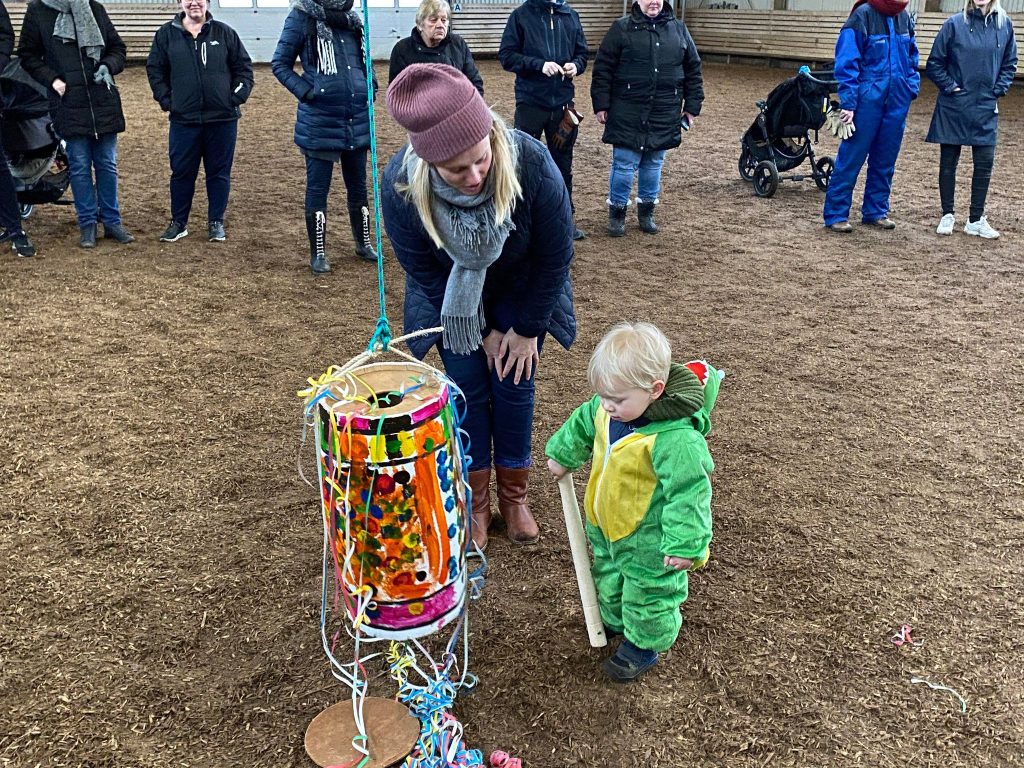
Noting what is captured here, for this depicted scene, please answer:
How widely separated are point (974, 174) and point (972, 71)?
706mm

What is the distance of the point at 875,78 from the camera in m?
6.16

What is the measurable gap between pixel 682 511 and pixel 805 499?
131cm

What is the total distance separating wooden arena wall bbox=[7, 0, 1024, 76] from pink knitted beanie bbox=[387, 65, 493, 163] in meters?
13.9

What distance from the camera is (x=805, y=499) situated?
10.6 feet

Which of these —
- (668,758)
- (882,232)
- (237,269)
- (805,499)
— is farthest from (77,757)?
(882,232)

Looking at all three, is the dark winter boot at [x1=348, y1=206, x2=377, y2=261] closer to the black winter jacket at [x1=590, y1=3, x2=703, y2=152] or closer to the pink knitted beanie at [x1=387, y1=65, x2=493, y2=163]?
the black winter jacket at [x1=590, y1=3, x2=703, y2=152]

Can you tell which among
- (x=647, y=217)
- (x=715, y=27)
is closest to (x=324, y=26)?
(x=647, y=217)

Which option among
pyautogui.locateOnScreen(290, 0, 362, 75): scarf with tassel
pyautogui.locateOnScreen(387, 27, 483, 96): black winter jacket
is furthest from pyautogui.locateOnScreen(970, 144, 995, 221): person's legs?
pyautogui.locateOnScreen(290, 0, 362, 75): scarf with tassel

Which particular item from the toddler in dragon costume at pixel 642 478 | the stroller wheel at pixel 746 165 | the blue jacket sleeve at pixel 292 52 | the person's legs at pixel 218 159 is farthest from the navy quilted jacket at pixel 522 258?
the stroller wheel at pixel 746 165

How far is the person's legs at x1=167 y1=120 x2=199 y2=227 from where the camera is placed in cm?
581

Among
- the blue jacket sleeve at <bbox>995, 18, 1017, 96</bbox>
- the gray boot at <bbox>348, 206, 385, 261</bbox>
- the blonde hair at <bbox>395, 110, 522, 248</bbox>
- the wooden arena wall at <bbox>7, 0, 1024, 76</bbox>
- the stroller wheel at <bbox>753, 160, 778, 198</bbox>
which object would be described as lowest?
the gray boot at <bbox>348, 206, 385, 261</bbox>

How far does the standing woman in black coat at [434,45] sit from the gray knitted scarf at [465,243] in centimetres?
328

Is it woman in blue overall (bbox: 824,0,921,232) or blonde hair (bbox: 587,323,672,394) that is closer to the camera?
blonde hair (bbox: 587,323,672,394)

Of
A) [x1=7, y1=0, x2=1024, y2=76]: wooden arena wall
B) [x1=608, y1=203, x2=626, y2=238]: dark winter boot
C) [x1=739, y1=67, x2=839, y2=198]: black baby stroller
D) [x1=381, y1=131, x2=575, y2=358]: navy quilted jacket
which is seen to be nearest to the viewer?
[x1=381, y1=131, x2=575, y2=358]: navy quilted jacket
